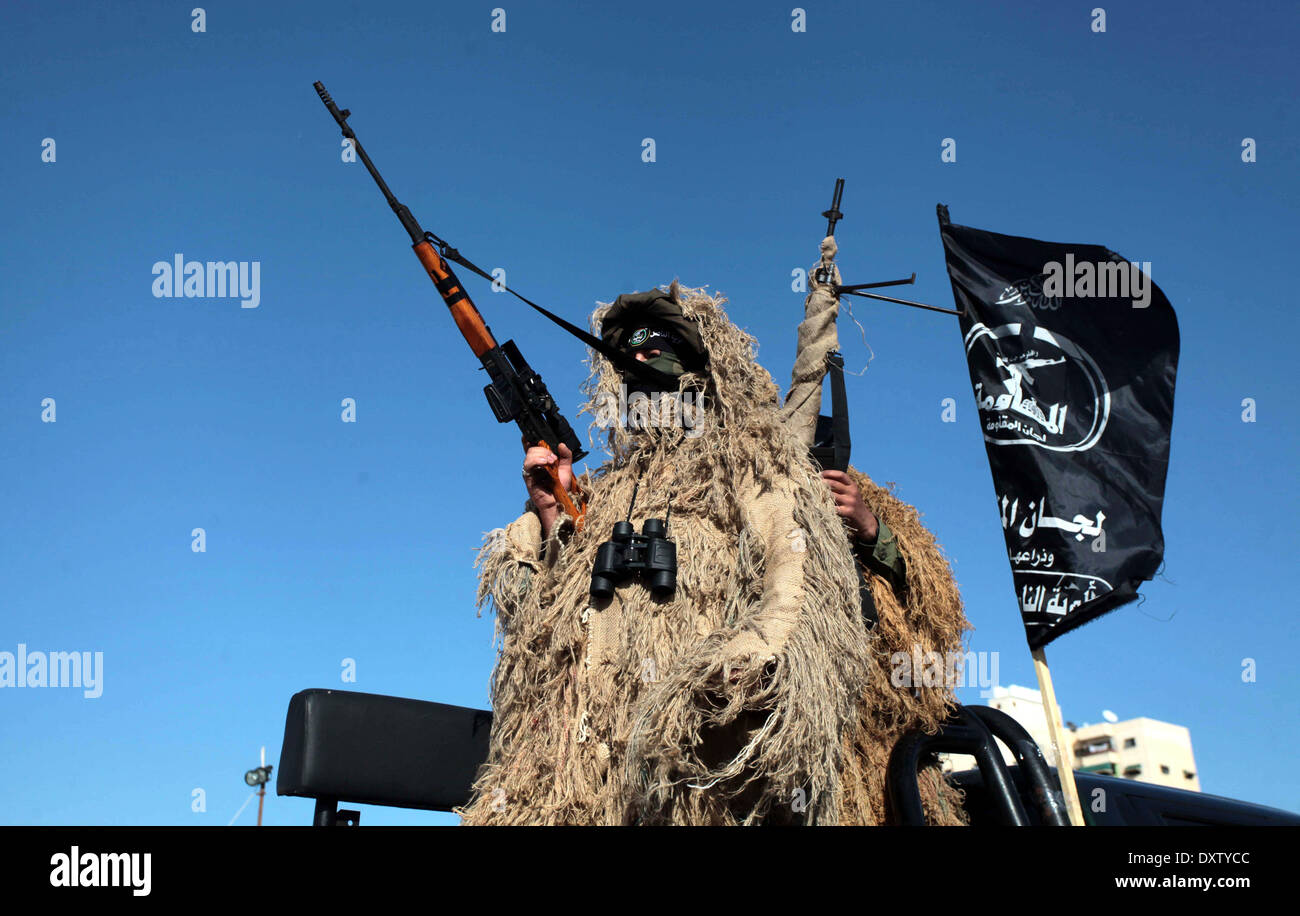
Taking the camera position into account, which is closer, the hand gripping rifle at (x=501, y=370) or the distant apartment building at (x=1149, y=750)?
the hand gripping rifle at (x=501, y=370)

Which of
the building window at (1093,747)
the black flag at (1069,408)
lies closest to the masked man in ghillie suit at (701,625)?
the black flag at (1069,408)

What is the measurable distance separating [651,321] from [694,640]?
1.25 meters

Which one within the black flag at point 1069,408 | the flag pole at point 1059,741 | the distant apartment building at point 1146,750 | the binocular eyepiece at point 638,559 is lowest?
the distant apartment building at point 1146,750

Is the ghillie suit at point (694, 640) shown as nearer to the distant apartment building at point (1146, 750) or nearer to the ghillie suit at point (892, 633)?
the ghillie suit at point (892, 633)

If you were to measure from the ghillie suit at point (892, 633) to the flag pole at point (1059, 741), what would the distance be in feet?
1.22

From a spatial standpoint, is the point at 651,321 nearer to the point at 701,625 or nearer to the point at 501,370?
the point at 501,370

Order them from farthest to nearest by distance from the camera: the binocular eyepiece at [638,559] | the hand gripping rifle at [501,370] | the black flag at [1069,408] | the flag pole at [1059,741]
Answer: the black flag at [1069,408]
the hand gripping rifle at [501,370]
the flag pole at [1059,741]
the binocular eyepiece at [638,559]

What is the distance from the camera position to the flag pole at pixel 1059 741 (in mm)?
3525

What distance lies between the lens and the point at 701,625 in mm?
3305

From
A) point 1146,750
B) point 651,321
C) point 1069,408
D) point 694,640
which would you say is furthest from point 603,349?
→ point 1146,750
